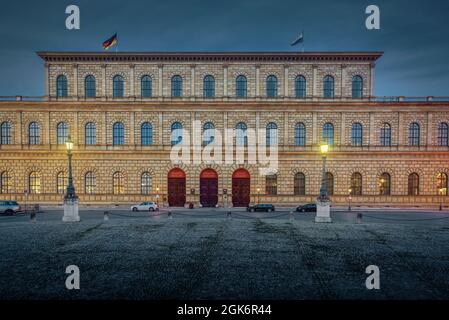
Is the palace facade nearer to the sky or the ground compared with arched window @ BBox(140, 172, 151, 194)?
nearer to the sky

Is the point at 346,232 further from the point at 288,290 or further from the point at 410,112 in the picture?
the point at 410,112

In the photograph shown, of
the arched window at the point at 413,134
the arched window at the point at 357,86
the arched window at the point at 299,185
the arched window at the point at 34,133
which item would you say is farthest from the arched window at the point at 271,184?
the arched window at the point at 34,133

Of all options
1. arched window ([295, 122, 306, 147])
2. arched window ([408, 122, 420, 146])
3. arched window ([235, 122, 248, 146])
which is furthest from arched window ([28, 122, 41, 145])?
arched window ([408, 122, 420, 146])

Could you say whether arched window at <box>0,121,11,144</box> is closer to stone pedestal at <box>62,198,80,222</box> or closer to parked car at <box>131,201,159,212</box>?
parked car at <box>131,201,159,212</box>

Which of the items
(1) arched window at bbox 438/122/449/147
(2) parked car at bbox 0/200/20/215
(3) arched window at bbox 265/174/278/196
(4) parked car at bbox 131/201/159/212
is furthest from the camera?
(3) arched window at bbox 265/174/278/196

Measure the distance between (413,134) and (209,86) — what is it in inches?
1087

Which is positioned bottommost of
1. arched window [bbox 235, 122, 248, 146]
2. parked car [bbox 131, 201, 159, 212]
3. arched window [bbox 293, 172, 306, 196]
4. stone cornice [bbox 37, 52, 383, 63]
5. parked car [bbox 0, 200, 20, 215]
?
parked car [bbox 131, 201, 159, 212]

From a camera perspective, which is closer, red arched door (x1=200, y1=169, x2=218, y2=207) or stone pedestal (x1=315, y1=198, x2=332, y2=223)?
stone pedestal (x1=315, y1=198, x2=332, y2=223)

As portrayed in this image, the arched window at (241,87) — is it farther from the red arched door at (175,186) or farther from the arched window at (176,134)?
the red arched door at (175,186)

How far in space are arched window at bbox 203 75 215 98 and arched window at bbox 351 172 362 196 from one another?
2164cm

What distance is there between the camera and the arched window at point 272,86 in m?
33.8

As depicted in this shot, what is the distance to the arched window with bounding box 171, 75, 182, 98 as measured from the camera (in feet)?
112

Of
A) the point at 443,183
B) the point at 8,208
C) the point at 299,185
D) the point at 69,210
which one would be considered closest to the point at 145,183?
the point at 69,210

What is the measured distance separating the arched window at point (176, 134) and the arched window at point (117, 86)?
8.68m
